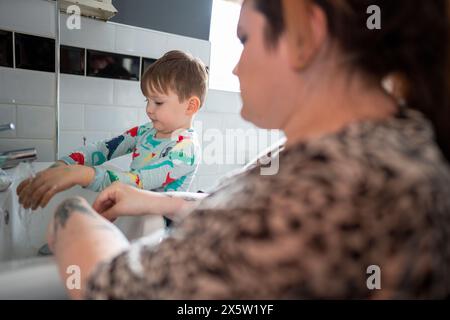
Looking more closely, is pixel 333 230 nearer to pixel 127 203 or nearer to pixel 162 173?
pixel 127 203

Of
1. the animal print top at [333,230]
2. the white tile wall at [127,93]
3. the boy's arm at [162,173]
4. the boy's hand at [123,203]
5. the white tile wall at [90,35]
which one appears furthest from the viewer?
the white tile wall at [127,93]

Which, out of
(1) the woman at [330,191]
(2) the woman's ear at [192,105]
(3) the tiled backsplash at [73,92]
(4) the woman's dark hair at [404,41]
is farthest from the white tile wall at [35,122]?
(4) the woman's dark hair at [404,41]

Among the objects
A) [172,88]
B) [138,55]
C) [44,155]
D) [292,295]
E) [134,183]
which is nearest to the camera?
[292,295]

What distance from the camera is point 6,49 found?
3.22 ft

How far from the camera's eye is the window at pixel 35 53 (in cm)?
100

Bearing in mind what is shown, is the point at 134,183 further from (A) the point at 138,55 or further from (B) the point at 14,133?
(A) the point at 138,55

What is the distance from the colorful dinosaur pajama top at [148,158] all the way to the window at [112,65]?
0.87 feet

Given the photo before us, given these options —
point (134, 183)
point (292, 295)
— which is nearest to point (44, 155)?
point (134, 183)

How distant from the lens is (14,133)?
1.04 metres

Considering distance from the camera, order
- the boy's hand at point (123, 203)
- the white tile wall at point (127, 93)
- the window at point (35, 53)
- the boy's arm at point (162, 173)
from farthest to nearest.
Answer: the white tile wall at point (127, 93) < the window at point (35, 53) < the boy's arm at point (162, 173) < the boy's hand at point (123, 203)

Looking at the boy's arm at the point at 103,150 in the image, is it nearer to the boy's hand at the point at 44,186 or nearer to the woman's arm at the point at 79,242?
the boy's hand at the point at 44,186
